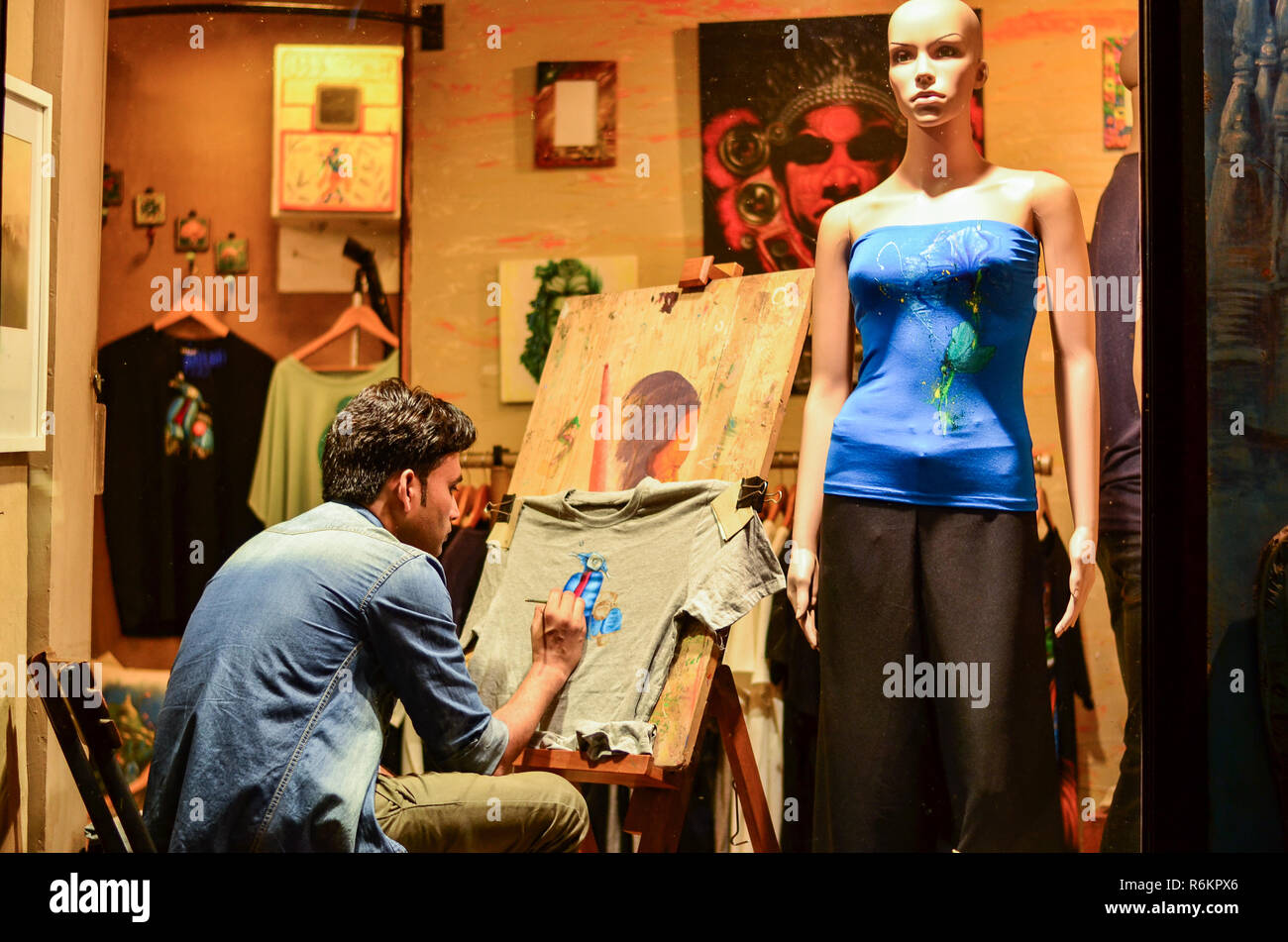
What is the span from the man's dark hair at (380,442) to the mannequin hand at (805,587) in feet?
2.99

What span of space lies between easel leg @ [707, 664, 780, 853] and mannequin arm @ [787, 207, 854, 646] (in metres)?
0.27

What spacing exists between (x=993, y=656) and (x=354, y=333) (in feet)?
6.19

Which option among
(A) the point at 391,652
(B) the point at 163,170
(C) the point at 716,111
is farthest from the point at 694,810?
(B) the point at 163,170

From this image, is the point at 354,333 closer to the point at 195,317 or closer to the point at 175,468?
the point at 195,317

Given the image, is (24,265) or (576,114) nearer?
(24,265)

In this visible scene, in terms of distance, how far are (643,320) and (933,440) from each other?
890 millimetres

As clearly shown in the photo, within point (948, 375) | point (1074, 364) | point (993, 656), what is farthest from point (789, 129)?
point (993, 656)

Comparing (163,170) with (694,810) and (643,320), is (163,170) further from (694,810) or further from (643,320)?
(694,810)

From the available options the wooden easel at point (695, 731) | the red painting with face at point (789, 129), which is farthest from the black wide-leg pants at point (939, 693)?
the red painting with face at point (789, 129)

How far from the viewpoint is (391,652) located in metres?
2.29

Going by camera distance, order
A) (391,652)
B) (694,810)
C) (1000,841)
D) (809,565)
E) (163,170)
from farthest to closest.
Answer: (694,810)
(163,170)
(809,565)
(1000,841)
(391,652)

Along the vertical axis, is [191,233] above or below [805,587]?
above

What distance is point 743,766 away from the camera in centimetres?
296

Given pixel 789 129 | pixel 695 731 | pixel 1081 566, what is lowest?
pixel 695 731
